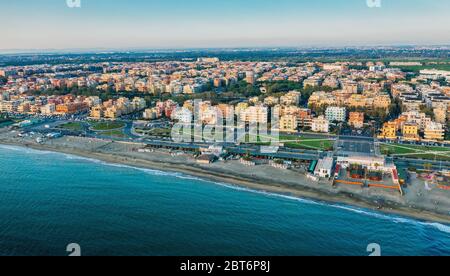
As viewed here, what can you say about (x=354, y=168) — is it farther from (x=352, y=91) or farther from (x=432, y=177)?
(x=352, y=91)

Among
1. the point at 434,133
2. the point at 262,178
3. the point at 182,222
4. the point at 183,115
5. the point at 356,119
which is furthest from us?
the point at 183,115

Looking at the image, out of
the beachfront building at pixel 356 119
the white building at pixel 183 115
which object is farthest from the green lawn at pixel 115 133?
the beachfront building at pixel 356 119

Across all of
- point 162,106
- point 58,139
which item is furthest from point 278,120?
point 58,139

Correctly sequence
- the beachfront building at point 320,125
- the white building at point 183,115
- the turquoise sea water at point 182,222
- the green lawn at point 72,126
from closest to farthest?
the turquoise sea water at point 182,222 → the beachfront building at point 320,125 → the green lawn at point 72,126 → the white building at point 183,115

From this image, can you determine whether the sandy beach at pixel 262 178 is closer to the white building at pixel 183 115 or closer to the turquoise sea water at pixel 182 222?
the turquoise sea water at pixel 182 222

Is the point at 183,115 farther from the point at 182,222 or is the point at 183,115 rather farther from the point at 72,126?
the point at 182,222

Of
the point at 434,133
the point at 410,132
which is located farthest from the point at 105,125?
the point at 434,133
